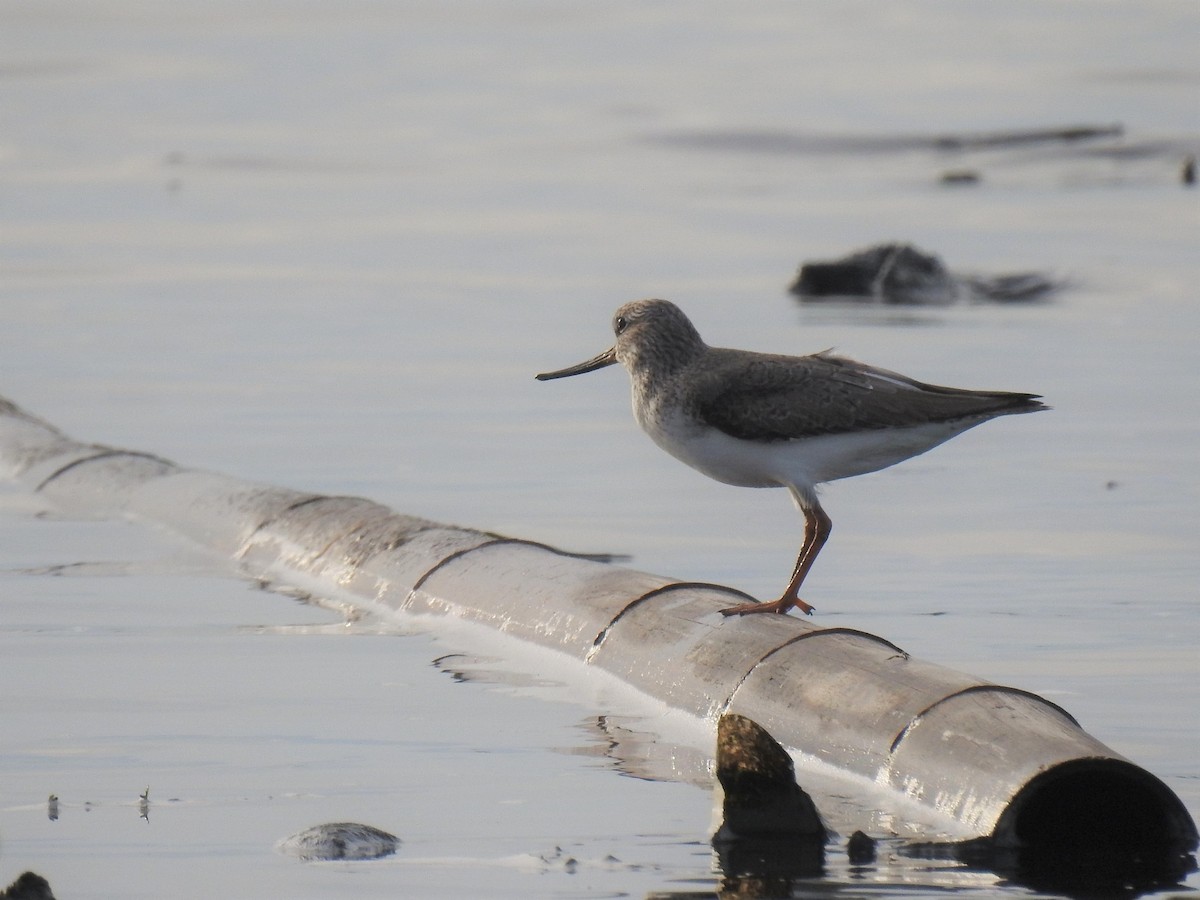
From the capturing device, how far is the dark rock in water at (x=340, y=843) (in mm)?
6844

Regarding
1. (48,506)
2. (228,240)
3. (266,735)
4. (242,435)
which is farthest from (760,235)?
(266,735)

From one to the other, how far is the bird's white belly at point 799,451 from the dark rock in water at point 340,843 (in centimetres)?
302

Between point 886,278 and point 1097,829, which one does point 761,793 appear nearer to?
point 1097,829

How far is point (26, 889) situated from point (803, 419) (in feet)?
14.4

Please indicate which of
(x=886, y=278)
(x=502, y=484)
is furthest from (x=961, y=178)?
(x=502, y=484)

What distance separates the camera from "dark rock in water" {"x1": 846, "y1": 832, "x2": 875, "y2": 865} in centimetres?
686

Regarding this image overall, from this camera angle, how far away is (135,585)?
1136cm

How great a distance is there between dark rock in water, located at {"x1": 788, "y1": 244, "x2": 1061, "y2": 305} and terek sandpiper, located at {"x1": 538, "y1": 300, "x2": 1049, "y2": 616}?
13133 millimetres

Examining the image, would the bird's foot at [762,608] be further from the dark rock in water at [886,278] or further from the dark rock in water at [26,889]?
the dark rock in water at [886,278]

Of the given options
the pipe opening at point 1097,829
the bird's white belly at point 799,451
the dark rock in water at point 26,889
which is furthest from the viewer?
the bird's white belly at point 799,451

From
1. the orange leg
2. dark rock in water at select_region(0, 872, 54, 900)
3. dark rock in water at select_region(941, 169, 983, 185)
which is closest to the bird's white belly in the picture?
the orange leg

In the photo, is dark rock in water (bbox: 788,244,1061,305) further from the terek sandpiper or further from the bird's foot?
the bird's foot

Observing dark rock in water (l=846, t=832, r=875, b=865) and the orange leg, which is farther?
the orange leg

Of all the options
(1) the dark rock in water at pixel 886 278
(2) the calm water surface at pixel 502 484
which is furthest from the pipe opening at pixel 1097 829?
(1) the dark rock in water at pixel 886 278
